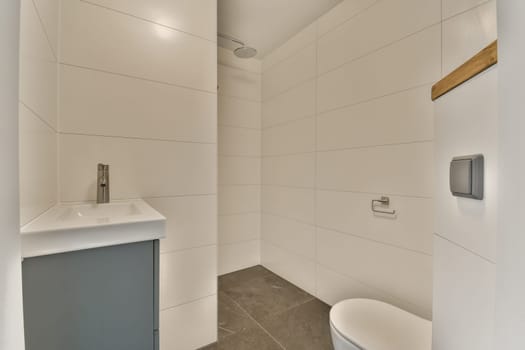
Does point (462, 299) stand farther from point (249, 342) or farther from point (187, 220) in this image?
point (249, 342)

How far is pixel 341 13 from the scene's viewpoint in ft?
5.52

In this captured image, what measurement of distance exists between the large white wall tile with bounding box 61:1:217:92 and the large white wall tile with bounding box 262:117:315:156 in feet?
3.00

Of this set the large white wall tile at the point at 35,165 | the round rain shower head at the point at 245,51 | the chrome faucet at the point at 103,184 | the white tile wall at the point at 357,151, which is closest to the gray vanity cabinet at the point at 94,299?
the large white wall tile at the point at 35,165

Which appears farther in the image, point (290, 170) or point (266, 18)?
point (290, 170)

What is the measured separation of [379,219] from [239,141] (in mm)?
1544

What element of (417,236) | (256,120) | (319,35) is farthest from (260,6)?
(417,236)

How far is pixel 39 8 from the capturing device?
0.77m

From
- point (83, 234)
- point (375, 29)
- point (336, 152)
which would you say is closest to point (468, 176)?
point (83, 234)

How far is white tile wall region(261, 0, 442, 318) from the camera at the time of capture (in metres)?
1.27

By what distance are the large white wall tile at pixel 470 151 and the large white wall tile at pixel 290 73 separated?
1615 millimetres

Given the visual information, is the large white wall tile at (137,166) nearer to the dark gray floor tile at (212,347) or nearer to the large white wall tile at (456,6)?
the dark gray floor tile at (212,347)

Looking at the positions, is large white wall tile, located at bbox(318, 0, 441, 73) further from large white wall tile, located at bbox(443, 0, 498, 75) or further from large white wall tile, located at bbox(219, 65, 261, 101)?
large white wall tile, located at bbox(219, 65, 261, 101)

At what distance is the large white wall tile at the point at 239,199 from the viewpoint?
233 cm

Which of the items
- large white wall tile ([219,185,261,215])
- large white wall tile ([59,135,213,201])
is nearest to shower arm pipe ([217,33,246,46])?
large white wall tile ([59,135,213,201])
